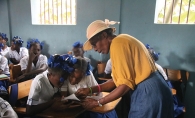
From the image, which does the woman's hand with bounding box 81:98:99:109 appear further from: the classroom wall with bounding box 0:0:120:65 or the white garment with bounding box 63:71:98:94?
the classroom wall with bounding box 0:0:120:65

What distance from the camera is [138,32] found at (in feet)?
12.3

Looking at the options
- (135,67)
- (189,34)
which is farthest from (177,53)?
(135,67)

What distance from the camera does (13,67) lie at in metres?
3.22

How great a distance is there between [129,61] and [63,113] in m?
0.87

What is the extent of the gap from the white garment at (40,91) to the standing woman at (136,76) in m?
0.77

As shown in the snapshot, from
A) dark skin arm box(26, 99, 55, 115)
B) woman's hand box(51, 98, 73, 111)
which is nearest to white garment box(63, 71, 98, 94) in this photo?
woman's hand box(51, 98, 73, 111)

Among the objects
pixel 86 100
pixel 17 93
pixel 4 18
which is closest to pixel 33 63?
pixel 17 93

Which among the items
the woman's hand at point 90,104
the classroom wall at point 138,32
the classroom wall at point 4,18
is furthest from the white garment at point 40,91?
the classroom wall at point 4,18

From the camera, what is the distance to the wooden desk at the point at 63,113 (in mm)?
1637

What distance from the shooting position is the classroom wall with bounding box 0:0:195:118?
337 centimetres

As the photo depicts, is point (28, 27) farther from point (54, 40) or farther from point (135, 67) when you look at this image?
point (135, 67)

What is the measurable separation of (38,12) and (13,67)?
2.54m

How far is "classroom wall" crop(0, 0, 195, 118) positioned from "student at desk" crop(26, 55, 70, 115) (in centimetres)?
230

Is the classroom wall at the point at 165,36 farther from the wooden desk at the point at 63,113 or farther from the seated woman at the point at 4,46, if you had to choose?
the seated woman at the point at 4,46
